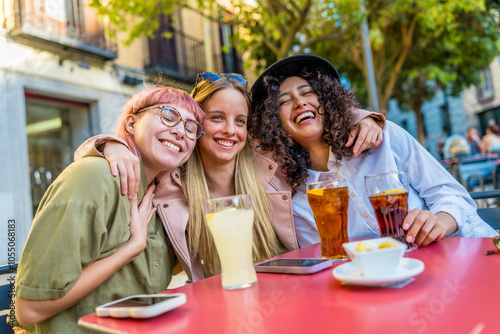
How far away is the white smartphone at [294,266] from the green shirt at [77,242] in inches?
21.9

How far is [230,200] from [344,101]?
4.38ft

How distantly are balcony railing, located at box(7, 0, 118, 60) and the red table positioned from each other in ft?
24.2

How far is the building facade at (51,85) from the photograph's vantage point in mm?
7090

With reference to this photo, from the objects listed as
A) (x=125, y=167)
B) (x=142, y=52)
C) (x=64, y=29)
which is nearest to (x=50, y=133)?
(x=64, y=29)

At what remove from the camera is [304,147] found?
2.58 metres

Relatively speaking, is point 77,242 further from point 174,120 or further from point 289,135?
point 289,135

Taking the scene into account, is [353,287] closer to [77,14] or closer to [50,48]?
[50,48]

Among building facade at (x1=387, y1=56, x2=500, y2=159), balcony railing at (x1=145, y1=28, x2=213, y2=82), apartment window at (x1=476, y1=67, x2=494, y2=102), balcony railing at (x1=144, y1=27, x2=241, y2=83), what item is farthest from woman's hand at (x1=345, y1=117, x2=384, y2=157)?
apartment window at (x1=476, y1=67, x2=494, y2=102)

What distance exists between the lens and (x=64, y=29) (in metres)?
8.17

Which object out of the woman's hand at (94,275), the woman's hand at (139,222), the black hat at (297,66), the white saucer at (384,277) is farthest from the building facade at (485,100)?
the white saucer at (384,277)

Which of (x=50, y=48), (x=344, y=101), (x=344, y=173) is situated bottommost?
(x=344, y=173)

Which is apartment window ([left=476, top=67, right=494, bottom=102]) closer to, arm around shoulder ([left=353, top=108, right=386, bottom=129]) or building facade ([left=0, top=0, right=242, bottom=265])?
building facade ([left=0, top=0, right=242, bottom=265])

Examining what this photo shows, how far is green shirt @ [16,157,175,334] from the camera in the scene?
4.55 feet

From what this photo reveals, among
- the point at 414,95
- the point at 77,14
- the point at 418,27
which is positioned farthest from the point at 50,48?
the point at 414,95
